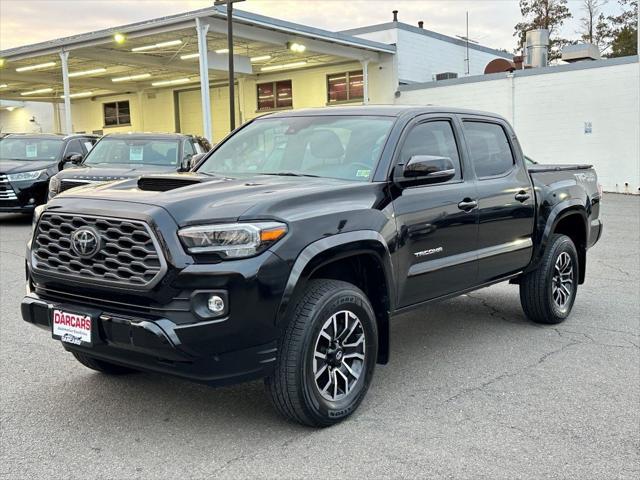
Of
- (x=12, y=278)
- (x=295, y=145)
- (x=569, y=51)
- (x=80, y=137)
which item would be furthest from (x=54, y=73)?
(x=295, y=145)

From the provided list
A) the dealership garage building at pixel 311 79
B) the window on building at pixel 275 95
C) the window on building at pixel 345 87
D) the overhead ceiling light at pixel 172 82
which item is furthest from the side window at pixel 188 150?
the overhead ceiling light at pixel 172 82

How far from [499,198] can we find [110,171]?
24.3ft

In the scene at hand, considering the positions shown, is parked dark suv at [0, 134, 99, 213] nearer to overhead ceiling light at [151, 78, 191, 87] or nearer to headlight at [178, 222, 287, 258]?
headlight at [178, 222, 287, 258]

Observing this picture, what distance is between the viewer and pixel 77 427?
3867 mm

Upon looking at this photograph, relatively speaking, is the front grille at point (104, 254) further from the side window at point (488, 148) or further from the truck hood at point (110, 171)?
the truck hood at point (110, 171)

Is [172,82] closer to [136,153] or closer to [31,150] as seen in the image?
[31,150]

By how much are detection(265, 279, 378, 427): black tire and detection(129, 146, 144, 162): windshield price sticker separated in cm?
867

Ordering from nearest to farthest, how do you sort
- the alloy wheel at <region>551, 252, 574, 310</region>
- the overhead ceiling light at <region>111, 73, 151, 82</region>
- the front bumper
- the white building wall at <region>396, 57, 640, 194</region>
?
the front bumper, the alloy wheel at <region>551, 252, 574, 310</region>, the white building wall at <region>396, 57, 640, 194</region>, the overhead ceiling light at <region>111, 73, 151, 82</region>

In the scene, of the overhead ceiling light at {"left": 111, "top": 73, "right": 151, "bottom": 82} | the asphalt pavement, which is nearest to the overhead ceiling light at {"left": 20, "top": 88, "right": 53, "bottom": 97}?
the overhead ceiling light at {"left": 111, "top": 73, "right": 151, "bottom": 82}

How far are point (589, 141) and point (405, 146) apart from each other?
58.1ft

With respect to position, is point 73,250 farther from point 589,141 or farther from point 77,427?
point 589,141

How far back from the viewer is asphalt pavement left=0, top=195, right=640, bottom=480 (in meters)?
3.41

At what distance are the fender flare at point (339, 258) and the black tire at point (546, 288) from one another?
7.33 ft

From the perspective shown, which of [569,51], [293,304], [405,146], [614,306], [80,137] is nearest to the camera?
[293,304]
